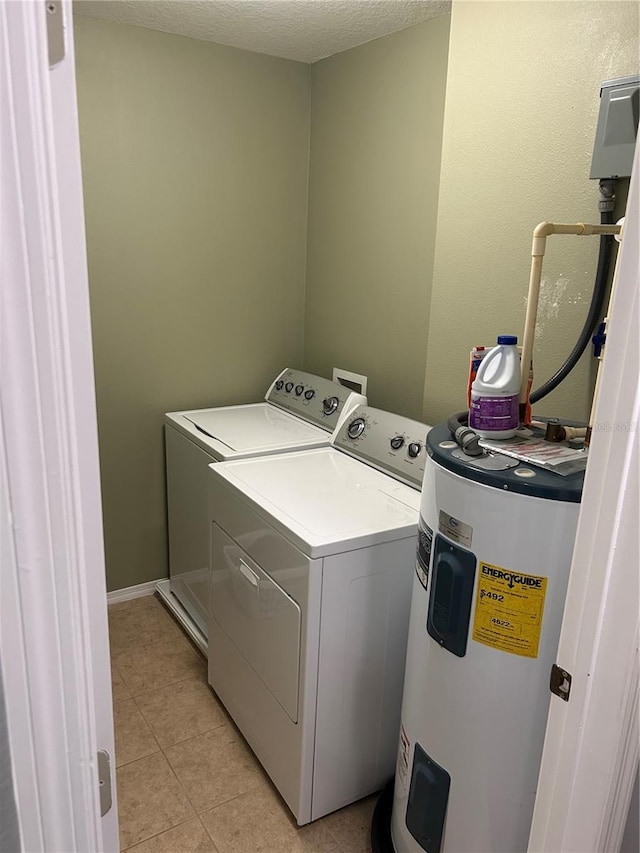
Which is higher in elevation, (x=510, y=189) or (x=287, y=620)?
(x=510, y=189)

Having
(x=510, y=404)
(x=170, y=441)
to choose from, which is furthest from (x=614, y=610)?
(x=170, y=441)

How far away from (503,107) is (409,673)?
1.50 m

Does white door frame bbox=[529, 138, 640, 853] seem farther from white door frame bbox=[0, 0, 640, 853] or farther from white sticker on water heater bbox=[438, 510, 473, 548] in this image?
white sticker on water heater bbox=[438, 510, 473, 548]

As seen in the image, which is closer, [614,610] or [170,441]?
[614,610]

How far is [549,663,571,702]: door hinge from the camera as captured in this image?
3.04 ft

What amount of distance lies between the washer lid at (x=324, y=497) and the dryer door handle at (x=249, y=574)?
8.2 inches

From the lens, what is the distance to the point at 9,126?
0.51 m

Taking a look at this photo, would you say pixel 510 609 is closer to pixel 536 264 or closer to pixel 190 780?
pixel 536 264

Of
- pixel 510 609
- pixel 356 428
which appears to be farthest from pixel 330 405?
pixel 510 609

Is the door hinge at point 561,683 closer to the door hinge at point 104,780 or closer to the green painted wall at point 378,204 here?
the door hinge at point 104,780

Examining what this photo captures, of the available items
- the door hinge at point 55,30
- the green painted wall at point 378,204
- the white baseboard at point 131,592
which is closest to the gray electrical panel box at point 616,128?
the green painted wall at point 378,204

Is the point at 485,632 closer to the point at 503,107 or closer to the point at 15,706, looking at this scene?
A: the point at 15,706

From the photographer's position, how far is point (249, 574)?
6.11ft

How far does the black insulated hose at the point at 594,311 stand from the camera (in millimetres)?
1479
